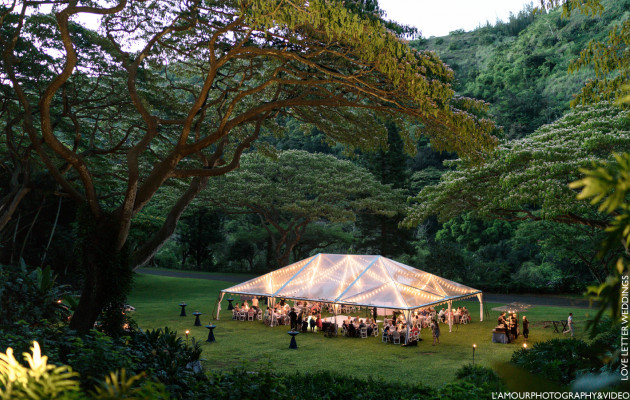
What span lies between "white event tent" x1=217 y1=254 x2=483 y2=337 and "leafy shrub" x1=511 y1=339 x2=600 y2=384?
6.68 metres

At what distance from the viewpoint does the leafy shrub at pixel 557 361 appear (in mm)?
8188

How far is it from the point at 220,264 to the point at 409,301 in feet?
112

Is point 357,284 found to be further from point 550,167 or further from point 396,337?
point 550,167

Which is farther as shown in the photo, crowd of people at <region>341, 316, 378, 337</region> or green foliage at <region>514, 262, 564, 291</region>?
green foliage at <region>514, 262, 564, 291</region>

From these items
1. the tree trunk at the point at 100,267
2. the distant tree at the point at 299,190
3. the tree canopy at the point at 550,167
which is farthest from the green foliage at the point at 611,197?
the distant tree at the point at 299,190

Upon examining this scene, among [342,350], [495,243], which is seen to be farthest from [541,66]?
[342,350]

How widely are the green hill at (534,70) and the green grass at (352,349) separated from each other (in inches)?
1147

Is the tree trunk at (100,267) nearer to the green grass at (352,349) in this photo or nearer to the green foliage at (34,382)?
the green grass at (352,349)

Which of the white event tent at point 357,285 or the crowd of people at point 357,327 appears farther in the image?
the crowd of people at point 357,327

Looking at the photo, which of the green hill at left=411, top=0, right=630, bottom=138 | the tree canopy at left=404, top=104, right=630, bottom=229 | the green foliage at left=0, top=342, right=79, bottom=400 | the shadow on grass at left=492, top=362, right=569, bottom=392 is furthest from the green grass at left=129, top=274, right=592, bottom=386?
the green hill at left=411, top=0, right=630, bottom=138

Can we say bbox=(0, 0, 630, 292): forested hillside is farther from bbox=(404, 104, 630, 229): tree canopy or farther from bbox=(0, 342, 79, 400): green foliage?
bbox=(0, 342, 79, 400): green foliage

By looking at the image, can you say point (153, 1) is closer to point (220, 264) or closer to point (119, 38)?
point (119, 38)

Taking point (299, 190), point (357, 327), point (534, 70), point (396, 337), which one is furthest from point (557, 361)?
point (534, 70)

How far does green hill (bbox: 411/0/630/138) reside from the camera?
49156 millimetres
